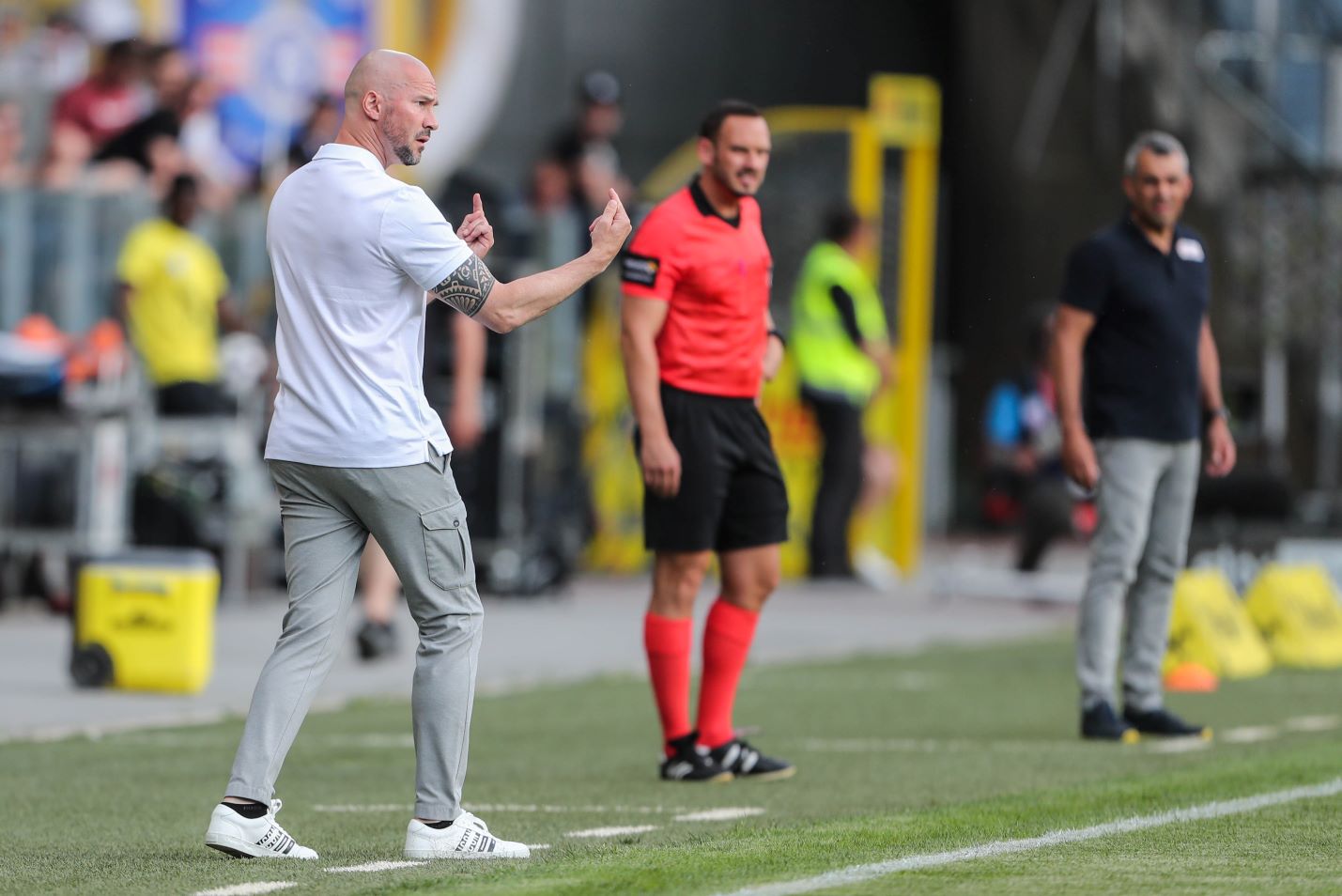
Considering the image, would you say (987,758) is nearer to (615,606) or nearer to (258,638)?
(258,638)

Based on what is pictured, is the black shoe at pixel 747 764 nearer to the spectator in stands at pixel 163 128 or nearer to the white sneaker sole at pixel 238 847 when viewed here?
the white sneaker sole at pixel 238 847

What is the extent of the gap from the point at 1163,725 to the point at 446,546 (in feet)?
13.1

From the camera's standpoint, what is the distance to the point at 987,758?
8797 mm

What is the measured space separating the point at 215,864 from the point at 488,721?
4005 millimetres

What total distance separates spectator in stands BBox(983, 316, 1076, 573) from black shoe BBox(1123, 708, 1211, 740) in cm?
630

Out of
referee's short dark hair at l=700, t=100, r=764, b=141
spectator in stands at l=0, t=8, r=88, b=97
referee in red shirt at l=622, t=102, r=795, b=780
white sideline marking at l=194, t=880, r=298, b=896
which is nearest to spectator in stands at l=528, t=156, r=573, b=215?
spectator in stands at l=0, t=8, r=88, b=97

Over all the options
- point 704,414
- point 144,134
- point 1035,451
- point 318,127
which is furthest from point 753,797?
point 1035,451

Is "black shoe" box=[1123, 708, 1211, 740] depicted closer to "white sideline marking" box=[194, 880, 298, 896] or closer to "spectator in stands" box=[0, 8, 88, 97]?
"white sideline marking" box=[194, 880, 298, 896]

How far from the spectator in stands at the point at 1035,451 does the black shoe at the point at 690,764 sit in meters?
7.83

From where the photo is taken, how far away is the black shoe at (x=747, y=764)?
8.28m

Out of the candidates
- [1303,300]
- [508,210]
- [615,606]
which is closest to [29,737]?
[615,606]

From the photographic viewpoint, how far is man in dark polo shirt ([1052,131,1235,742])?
9.34 meters

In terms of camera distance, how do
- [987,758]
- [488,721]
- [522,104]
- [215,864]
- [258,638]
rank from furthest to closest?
1. [522,104]
2. [258,638]
3. [488,721]
4. [987,758]
5. [215,864]

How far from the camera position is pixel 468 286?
6.04 meters
